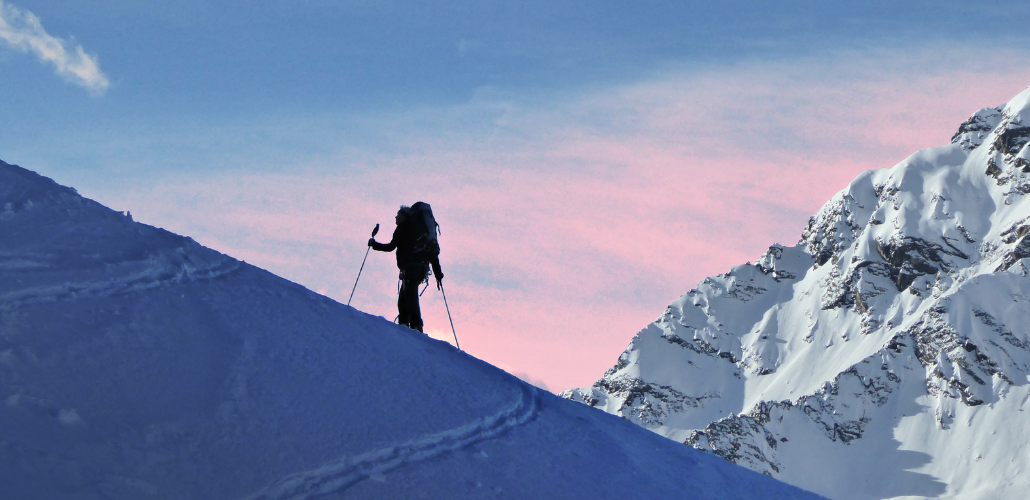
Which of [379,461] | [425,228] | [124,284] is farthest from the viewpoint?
[425,228]

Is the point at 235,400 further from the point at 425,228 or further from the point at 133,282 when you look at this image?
the point at 425,228

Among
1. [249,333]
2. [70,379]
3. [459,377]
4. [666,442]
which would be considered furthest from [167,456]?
[666,442]

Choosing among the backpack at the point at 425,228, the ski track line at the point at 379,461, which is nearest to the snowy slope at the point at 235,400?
the ski track line at the point at 379,461

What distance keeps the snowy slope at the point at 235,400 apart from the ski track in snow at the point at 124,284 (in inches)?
0.5

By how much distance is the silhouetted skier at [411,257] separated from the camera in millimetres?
10297

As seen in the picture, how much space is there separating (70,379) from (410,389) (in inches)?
73.7

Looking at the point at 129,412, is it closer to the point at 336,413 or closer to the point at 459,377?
the point at 336,413

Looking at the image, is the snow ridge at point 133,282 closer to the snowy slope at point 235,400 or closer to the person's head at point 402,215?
the snowy slope at point 235,400

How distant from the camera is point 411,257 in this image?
34.4 feet

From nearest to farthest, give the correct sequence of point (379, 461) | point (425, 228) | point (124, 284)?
1. point (379, 461)
2. point (124, 284)
3. point (425, 228)

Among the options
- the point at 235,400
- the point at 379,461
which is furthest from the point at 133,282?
the point at 379,461

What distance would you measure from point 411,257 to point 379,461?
19.7ft

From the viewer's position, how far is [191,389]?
184 inches

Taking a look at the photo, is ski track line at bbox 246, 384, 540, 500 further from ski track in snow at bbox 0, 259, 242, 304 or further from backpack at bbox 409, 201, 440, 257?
backpack at bbox 409, 201, 440, 257
